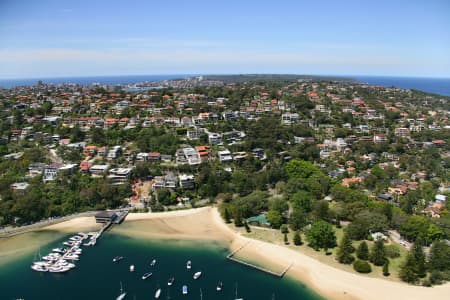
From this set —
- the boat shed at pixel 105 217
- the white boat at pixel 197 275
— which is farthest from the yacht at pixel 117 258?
the boat shed at pixel 105 217

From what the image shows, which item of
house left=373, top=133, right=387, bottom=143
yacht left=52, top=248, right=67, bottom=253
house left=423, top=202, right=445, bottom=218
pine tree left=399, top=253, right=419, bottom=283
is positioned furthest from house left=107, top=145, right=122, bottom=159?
house left=373, top=133, right=387, bottom=143

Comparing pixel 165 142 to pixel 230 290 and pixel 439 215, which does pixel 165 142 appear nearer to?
pixel 230 290

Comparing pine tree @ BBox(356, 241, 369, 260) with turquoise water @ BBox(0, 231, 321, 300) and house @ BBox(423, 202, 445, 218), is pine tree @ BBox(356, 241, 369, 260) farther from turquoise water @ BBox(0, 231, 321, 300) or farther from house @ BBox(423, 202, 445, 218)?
house @ BBox(423, 202, 445, 218)

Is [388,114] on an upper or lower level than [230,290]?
upper

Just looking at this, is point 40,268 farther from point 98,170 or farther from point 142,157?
point 142,157

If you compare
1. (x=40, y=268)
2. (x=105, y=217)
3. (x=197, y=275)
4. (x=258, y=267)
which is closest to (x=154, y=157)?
(x=105, y=217)

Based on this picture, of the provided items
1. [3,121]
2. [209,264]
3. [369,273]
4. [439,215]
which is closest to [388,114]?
[439,215]
